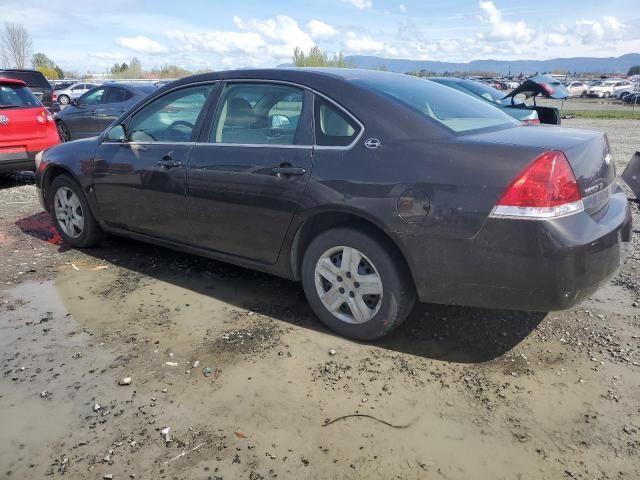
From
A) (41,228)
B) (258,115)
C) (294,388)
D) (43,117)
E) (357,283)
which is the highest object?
(258,115)

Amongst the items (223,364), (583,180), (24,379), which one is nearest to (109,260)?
(24,379)

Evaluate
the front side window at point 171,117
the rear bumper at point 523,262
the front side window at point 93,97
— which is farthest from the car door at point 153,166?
the front side window at point 93,97

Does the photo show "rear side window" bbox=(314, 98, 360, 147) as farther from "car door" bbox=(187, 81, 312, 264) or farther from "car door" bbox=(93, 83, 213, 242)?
"car door" bbox=(93, 83, 213, 242)

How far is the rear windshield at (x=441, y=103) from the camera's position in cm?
314

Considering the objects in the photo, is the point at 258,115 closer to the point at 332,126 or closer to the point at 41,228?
the point at 332,126

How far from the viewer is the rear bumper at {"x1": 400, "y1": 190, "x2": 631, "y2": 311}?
2557mm

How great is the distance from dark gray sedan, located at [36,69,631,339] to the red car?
172 inches

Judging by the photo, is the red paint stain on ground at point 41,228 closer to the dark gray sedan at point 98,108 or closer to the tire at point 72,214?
the tire at point 72,214

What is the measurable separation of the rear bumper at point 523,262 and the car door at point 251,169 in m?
0.88

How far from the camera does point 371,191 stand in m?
2.94

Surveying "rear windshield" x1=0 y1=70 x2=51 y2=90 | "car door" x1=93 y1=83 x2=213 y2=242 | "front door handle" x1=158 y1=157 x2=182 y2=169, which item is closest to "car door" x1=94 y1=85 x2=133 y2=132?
"rear windshield" x1=0 y1=70 x2=51 y2=90

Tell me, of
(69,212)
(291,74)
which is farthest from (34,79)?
(291,74)

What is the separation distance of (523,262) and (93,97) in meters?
Answer: 12.0

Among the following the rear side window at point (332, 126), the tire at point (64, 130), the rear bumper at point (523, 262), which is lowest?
the tire at point (64, 130)
